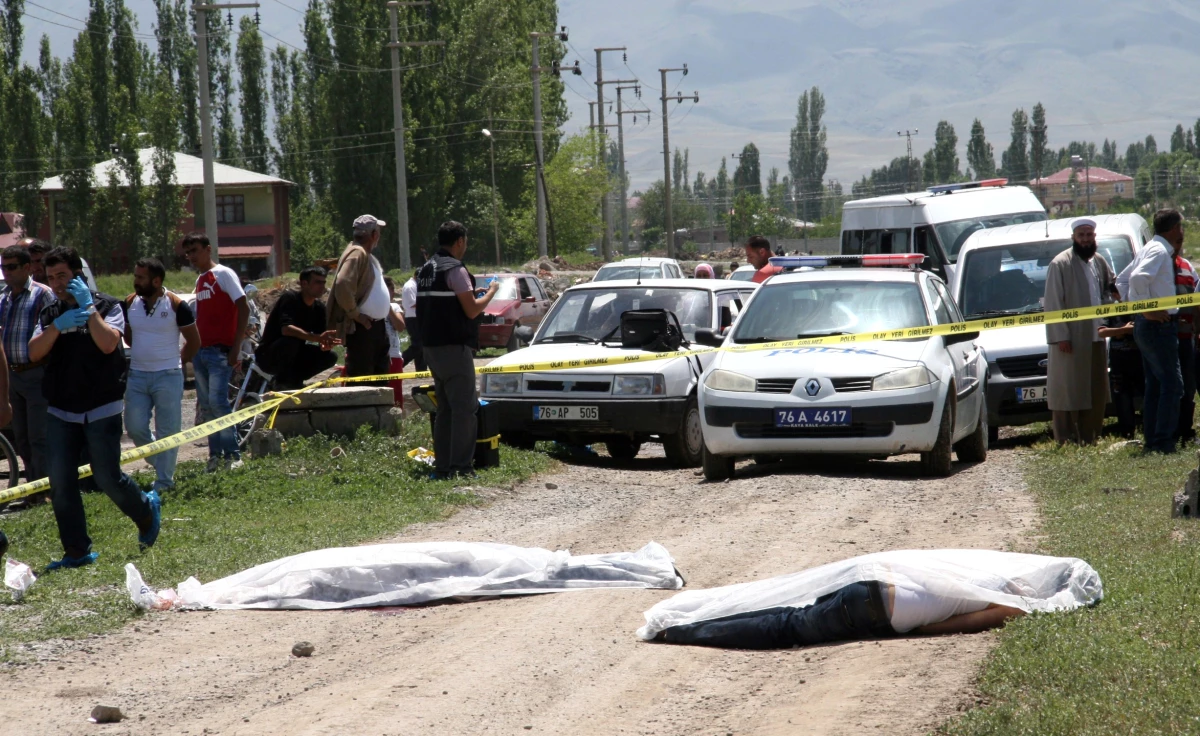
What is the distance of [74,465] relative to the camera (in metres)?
8.05

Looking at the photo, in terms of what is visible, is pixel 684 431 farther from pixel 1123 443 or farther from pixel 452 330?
pixel 1123 443

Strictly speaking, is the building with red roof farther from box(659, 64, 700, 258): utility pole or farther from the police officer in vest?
the police officer in vest

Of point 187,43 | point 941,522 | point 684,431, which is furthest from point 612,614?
point 187,43

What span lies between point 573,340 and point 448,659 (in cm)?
762

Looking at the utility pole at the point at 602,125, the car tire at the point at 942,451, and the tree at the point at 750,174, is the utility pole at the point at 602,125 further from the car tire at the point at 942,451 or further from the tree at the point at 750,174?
the tree at the point at 750,174

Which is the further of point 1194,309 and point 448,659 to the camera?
point 1194,309

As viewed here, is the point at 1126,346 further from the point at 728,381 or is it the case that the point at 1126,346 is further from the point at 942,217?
the point at 942,217

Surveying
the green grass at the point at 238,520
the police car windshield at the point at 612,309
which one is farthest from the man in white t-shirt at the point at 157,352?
the police car windshield at the point at 612,309

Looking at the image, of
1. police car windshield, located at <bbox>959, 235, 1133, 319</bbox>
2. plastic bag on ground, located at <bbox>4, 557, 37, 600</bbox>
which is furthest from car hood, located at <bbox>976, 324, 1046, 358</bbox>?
plastic bag on ground, located at <bbox>4, 557, 37, 600</bbox>

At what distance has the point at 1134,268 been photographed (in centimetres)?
1071

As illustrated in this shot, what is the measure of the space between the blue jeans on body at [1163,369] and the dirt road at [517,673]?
9.65ft

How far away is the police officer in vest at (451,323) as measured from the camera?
10.5 m

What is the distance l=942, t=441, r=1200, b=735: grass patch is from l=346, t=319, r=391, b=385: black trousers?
22.1 ft

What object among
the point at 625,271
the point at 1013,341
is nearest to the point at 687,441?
the point at 1013,341
